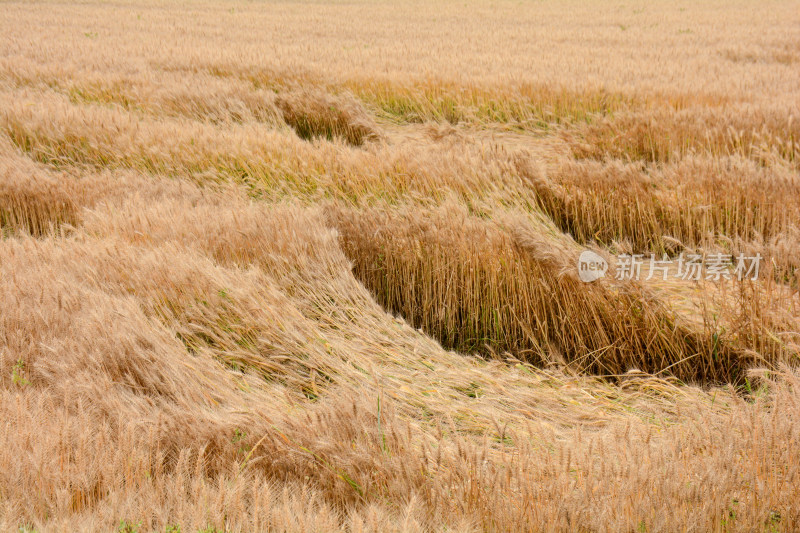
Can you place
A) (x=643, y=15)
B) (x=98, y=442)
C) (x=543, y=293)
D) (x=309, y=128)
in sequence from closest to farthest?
(x=98, y=442) → (x=543, y=293) → (x=309, y=128) → (x=643, y=15)

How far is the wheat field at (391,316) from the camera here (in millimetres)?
1397

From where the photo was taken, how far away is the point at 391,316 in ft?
9.39

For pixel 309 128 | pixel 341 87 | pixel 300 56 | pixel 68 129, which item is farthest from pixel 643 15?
pixel 68 129

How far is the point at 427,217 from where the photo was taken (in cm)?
346

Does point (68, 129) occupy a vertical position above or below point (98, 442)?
above

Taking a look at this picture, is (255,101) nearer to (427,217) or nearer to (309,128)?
(309,128)

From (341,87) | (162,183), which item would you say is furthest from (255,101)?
(162,183)

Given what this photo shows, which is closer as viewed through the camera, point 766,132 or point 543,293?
point 543,293

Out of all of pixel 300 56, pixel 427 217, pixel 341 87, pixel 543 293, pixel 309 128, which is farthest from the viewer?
pixel 300 56

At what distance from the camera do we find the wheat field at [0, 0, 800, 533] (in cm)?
140

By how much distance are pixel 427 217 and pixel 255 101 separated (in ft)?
12.2

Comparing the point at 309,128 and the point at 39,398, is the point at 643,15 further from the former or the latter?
the point at 39,398

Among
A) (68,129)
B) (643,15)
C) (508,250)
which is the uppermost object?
(643,15)

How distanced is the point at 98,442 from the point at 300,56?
28.6 ft
